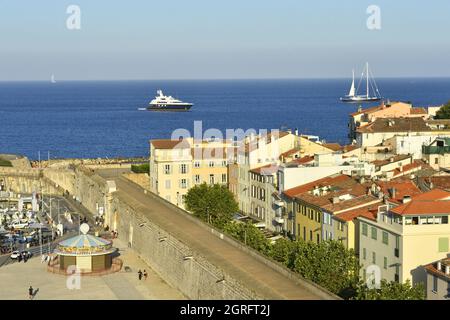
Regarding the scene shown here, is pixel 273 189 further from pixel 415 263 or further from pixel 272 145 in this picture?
pixel 415 263

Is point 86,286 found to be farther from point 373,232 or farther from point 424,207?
point 424,207

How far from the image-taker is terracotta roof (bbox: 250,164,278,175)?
49081mm

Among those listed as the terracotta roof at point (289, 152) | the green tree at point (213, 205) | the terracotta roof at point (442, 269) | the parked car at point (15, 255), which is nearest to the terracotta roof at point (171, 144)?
the terracotta roof at point (289, 152)

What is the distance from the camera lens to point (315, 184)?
1783 inches

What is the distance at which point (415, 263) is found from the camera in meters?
32.4

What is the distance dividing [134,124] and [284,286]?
13268cm

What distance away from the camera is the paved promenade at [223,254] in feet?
90.5

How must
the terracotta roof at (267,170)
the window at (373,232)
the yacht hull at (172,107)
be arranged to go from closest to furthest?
the window at (373,232), the terracotta roof at (267,170), the yacht hull at (172,107)

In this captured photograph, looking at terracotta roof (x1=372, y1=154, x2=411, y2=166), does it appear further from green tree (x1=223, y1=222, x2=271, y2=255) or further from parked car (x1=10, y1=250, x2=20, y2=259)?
parked car (x1=10, y1=250, x2=20, y2=259)

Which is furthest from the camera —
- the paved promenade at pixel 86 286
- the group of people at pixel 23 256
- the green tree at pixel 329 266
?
the group of people at pixel 23 256

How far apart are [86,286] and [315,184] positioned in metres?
12.6

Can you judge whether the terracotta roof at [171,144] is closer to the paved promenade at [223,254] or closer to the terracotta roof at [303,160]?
the paved promenade at [223,254]

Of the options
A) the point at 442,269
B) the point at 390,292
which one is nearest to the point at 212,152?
the point at 442,269

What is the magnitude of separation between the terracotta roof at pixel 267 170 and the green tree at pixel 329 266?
15293mm
